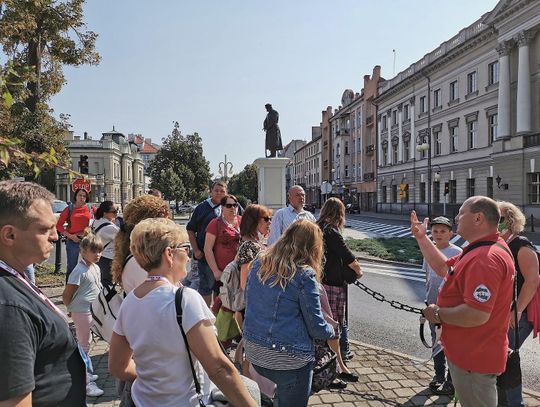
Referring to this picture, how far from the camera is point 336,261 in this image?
464cm

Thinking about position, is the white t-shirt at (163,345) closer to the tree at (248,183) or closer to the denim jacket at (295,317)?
the denim jacket at (295,317)

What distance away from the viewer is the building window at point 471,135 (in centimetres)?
3584

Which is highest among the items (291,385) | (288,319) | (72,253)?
(288,319)

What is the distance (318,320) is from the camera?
2.79m

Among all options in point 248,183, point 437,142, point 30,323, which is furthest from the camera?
point 248,183

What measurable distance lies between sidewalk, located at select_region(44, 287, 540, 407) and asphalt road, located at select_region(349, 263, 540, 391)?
21.9 inches

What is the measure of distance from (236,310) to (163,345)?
257 cm

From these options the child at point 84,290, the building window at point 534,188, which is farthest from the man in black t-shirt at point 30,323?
the building window at point 534,188

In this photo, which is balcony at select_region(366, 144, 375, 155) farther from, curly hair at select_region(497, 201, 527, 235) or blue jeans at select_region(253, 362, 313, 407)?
blue jeans at select_region(253, 362, 313, 407)

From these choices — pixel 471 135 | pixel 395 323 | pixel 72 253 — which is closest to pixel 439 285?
pixel 395 323

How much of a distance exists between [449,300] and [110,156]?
84.2 meters

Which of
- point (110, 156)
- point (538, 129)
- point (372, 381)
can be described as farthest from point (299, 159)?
point (372, 381)

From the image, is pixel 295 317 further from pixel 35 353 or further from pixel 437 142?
pixel 437 142

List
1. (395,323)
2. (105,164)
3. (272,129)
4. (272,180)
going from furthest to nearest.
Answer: (105,164), (272,180), (272,129), (395,323)
